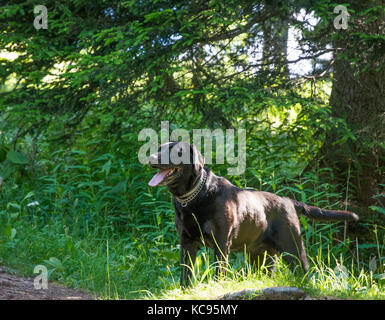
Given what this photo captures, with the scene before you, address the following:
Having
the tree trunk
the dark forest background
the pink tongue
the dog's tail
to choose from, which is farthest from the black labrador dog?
the tree trunk

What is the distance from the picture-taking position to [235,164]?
6.66m

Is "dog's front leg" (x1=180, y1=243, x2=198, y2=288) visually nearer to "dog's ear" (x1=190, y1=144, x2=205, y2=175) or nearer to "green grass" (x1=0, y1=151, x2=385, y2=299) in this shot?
"green grass" (x1=0, y1=151, x2=385, y2=299)

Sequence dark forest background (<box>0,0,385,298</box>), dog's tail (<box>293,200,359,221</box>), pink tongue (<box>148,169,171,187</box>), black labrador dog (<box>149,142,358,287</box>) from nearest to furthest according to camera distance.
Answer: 1. pink tongue (<box>148,169,171,187</box>)
2. black labrador dog (<box>149,142,358,287</box>)
3. dog's tail (<box>293,200,359,221</box>)
4. dark forest background (<box>0,0,385,298</box>)

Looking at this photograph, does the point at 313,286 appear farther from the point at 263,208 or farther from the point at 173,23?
the point at 173,23

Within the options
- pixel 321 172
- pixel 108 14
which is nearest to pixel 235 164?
pixel 321 172

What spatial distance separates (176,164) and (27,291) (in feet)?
5.75

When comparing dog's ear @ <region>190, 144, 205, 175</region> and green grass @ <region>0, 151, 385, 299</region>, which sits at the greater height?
dog's ear @ <region>190, 144, 205, 175</region>

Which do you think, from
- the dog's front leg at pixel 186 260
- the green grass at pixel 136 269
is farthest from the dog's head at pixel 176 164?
the green grass at pixel 136 269

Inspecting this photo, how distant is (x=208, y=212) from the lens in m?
4.23

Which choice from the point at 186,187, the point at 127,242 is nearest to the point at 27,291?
the point at 186,187

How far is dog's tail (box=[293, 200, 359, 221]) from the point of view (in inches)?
190

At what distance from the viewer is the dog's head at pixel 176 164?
A: 408 centimetres

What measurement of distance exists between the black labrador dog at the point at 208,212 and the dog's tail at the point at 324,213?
361 millimetres

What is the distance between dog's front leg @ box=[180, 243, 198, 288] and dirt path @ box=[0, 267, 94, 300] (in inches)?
34.1
